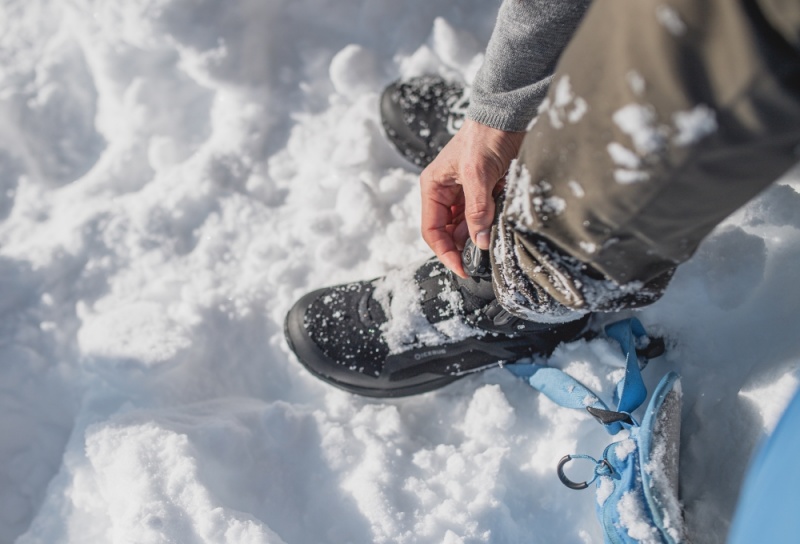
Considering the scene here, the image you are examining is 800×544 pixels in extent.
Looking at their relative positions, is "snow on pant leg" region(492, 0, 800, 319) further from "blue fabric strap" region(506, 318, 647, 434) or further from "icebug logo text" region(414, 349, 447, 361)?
"icebug logo text" region(414, 349, 447, 361)

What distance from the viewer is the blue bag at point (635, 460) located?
0.85 meters

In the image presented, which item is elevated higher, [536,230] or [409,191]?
[536,230]

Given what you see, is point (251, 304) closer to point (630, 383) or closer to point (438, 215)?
point (438, 215)

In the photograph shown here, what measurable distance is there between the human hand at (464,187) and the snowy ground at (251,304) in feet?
0.95

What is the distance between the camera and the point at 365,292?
1221mm

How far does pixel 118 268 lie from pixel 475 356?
0.90 m

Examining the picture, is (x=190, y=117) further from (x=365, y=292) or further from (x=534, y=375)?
(x=534, y=375)

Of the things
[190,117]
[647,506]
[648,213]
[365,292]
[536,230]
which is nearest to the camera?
[648,213]

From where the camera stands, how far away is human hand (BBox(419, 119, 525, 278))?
0.93 m

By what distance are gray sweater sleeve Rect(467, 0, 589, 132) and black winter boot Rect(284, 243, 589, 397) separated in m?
0.29

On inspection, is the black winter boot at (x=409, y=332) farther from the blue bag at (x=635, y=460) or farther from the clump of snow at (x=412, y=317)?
the blue bag at (x=635, y=460)

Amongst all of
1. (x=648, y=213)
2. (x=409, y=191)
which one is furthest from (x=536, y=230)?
(x=409, y=191)

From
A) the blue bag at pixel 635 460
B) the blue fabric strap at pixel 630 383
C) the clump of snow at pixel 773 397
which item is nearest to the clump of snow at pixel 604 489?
the blue bag at pixel 635 460

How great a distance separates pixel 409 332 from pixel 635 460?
0.47 meters
